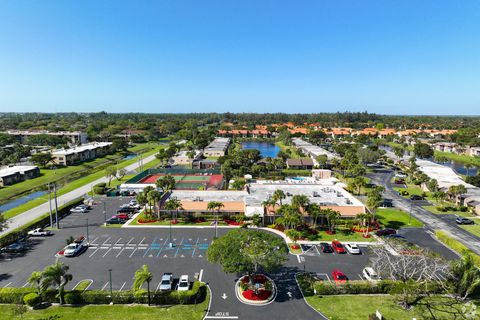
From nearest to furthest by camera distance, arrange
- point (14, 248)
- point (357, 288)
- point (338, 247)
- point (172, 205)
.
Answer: point (357, 288), point (14, 248), point (338, 247), point (172, 205)

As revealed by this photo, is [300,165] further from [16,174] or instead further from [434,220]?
[16,174]

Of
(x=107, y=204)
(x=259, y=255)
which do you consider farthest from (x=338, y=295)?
(x=107, y=204)

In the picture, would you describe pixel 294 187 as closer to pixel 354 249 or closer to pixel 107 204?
pixel 354 249

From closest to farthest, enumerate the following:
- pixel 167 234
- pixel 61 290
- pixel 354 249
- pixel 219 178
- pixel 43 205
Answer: pixel 61 290 → pixel 354 249 → pixel 167 234 → pixel 43 205 → pixel 219 178

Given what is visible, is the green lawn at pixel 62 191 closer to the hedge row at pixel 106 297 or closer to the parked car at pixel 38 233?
the parked car at pixel 38 233

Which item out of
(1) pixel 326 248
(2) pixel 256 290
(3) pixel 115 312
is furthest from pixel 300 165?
(3) pixel 115 312

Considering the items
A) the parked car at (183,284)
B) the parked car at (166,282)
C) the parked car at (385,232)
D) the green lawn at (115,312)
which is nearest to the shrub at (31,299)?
the green lawn at (115,312)
